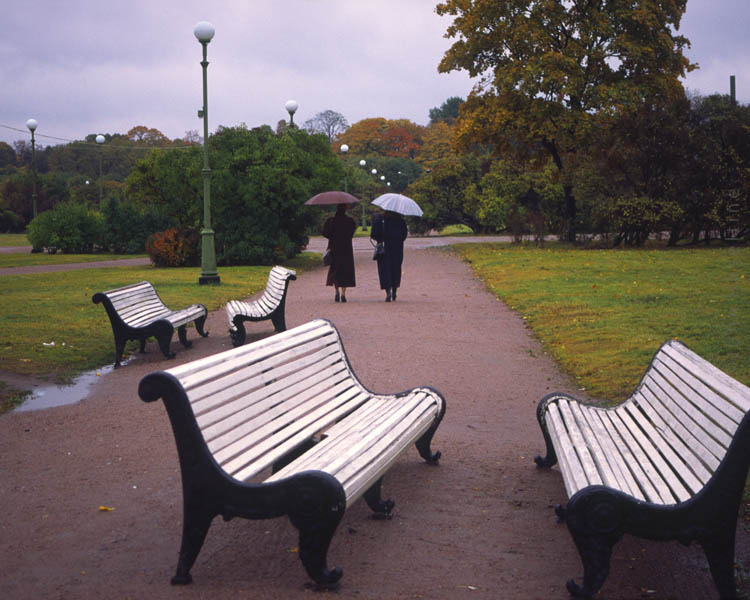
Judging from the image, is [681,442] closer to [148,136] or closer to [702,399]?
[702,399]

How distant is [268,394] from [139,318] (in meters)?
5.65

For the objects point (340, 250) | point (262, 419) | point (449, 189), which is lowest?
point (262, 419)

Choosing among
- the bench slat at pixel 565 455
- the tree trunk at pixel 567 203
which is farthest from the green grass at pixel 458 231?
the bench slat at pixel 565 455

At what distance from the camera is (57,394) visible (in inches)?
293

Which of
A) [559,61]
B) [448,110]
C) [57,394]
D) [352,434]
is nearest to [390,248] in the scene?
[57,394]

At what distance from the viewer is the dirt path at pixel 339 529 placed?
11.3ft

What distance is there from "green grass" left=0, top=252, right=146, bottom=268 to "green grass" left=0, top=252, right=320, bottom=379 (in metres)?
4.92

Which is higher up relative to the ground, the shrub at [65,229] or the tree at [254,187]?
the tree at [254,187]

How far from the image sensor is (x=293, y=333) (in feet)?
15.6

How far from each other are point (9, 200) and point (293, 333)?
59205 mm

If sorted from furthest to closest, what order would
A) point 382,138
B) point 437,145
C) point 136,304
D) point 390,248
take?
point 382,138
point 437,145
point 390,248
point 136,304

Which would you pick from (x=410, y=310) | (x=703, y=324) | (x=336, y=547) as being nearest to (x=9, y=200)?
(x=410, y=310)

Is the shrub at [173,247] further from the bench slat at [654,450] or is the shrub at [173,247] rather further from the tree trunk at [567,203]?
the bench slat at [654,450]

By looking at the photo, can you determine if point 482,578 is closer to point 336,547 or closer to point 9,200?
point 336,547
